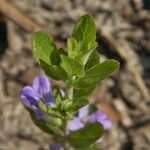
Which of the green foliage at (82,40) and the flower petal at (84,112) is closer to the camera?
the green foliage at (82,40)

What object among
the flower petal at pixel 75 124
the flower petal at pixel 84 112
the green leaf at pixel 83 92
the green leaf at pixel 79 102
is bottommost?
the green leaf at pixel 79 102

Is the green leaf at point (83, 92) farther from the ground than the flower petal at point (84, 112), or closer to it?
closer to it

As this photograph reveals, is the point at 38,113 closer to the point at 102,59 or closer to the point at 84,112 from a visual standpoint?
the point at 84,112

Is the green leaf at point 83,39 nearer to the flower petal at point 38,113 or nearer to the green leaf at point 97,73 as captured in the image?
the green leaf at point 97,73

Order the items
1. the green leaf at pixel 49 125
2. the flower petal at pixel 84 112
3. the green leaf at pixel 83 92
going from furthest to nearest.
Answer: the flower petal at pixel 84 112, the green leaf at pixel 49 125, the green leaf at pixel 83 92

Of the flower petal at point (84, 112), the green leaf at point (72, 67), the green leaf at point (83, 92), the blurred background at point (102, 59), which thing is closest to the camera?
the green leaf at point (72, 67)

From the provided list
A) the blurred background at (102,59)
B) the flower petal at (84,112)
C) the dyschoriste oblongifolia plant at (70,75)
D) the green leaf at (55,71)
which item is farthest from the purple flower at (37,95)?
the blurred background at (102,59)

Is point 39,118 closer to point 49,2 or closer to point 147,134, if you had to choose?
point 147,134
